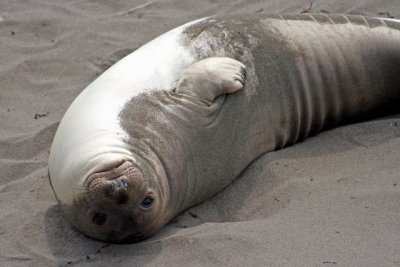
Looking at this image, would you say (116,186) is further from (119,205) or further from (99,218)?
(99,218)

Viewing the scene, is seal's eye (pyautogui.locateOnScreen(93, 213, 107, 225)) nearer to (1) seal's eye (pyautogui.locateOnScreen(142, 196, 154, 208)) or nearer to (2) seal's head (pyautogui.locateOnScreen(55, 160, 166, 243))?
(2) seal's head (pyautogui.locateOnScreen(55, 160, 166, 243))

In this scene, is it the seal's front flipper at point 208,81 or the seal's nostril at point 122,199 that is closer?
the seal's nostril at point 122,199

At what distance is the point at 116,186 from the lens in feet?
11.6

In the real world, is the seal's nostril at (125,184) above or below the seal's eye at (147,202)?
above

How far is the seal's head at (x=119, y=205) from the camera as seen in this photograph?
3564 mm

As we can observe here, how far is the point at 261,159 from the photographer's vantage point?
4.43 meters

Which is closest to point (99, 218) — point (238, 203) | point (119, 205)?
point (119, 205)

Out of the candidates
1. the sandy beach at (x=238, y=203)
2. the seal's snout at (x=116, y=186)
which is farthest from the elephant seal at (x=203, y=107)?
the sandy beach at (x=238, y=203)

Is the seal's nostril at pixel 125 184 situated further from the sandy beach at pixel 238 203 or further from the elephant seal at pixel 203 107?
the sandy beach at pixel 238 203

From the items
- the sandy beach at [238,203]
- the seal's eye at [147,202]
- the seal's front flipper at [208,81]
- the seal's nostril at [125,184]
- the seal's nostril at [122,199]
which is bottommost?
the sandy beach at [238,203]

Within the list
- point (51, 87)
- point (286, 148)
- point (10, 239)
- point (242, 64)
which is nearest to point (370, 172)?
point (286, 148)

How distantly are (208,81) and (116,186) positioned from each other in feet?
3.06

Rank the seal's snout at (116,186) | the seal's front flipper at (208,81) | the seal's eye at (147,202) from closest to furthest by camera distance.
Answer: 1. the seal's snout at (116,186)
2. the seal's eye at (147,202)
3. the seal's front flipper at (208,81)

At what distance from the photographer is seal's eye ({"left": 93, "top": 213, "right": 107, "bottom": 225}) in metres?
3.65
